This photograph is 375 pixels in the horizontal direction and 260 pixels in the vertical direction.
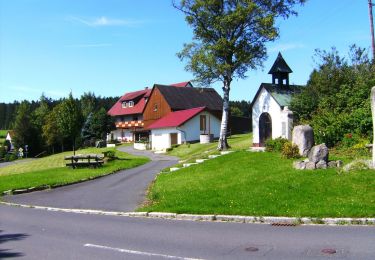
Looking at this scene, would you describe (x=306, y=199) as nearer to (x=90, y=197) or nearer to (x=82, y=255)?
(x=82, y=255)

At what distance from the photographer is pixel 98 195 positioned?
18.0m

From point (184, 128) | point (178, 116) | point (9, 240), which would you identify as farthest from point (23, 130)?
point (9, 240)

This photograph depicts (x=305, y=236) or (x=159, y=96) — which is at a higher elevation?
(x=159, y=96)

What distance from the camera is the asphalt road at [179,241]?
788 cm

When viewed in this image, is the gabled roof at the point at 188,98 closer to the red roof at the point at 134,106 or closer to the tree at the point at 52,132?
the red roof at the point at 134,106

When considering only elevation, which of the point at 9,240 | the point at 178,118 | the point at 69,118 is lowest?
the point at 9,240

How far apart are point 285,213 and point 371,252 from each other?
3505 millimetres

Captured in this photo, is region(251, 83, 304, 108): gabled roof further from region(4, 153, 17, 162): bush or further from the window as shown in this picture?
region(4, 153, 17, 162): bush

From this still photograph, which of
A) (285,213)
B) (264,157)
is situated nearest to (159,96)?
(264,157)

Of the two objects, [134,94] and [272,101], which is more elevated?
[134,94]

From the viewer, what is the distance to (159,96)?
6400 cm

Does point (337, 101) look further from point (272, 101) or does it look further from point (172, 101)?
point (172, 101)

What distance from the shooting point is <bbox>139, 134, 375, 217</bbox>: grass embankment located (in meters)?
11.1

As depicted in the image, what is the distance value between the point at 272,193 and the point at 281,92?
Answer: 21844 millimetres
